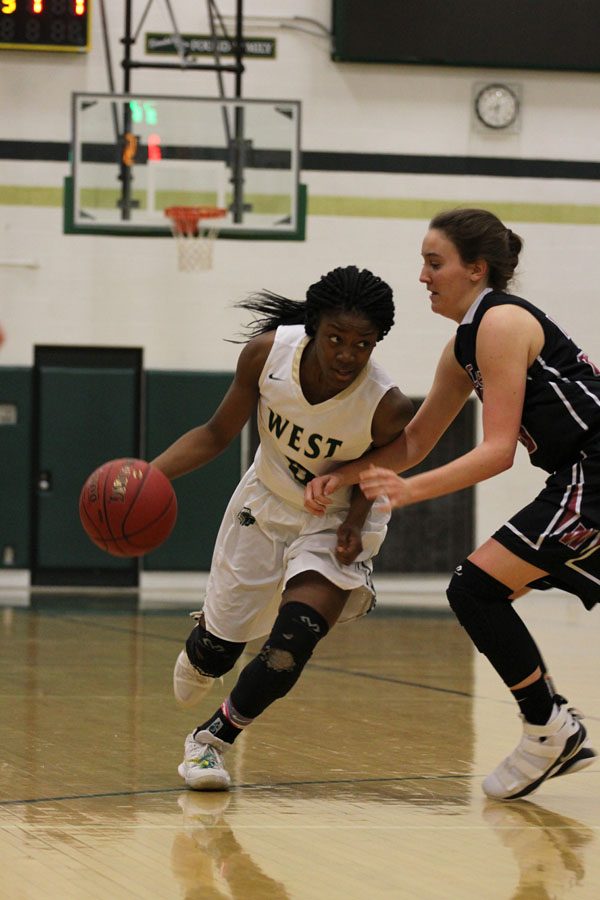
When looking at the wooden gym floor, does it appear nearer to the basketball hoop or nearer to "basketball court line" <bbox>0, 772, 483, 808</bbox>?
"basketball court line" <bbox>0, 772, 483, 808</bbox>

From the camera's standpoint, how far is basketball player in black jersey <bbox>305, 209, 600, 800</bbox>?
3.67 metres

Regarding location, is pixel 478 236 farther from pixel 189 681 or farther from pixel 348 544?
pixel 189 681

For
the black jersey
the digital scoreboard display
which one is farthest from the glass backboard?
the black jersey

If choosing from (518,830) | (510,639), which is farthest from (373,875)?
(510,639)

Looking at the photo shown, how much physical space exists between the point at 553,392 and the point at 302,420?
773mm

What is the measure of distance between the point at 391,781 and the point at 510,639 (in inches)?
24.8

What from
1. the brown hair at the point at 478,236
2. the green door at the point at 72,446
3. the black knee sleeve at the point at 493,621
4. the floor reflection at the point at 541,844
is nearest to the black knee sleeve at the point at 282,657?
the black knee sleeve at the point at 493,621

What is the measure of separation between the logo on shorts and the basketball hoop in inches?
285

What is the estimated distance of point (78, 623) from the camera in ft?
31.2

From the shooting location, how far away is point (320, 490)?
13.0 feet

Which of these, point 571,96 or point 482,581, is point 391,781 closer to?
point 482,581

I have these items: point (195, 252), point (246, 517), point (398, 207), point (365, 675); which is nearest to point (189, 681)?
point (246, 517)

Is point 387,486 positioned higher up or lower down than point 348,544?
higher up

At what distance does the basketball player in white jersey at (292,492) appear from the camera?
3.91 metres
